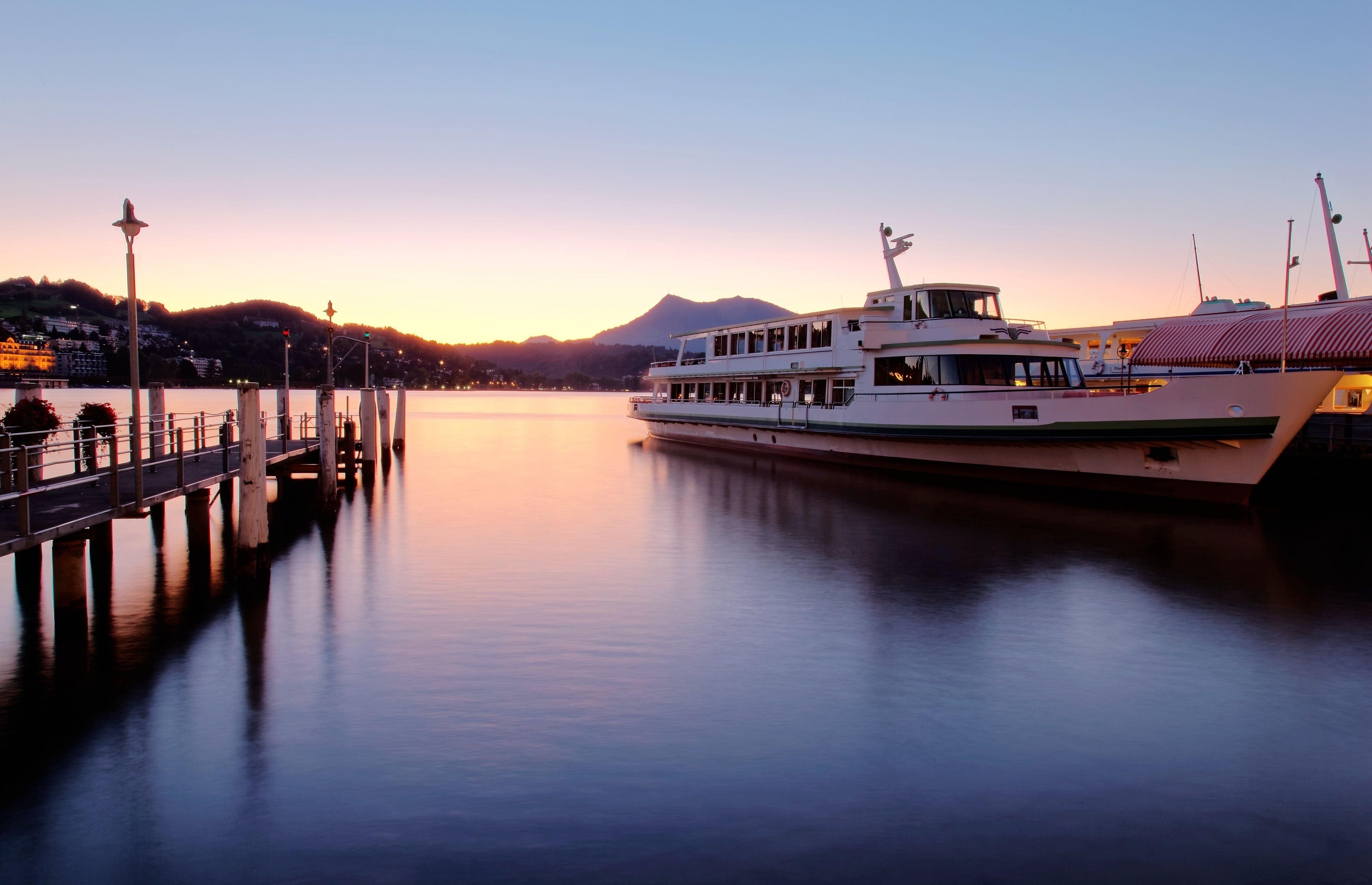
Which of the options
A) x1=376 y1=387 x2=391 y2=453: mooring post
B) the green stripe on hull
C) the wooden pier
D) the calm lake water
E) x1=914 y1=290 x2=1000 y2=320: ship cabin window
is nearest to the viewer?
the calm lake water

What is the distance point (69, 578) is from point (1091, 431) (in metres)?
24.1

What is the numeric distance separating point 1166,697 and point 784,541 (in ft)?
37.6

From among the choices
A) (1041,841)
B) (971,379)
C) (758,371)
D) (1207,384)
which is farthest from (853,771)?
(758,371)

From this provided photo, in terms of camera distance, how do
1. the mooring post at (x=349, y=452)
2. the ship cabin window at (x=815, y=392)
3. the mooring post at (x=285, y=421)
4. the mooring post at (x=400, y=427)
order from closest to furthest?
the mooring post at (x=285, y=421)
the mooring post at (x=349, y=452)
the ship cabin window at (x=815, y=392)
the mooring post at (x=400, y=427)

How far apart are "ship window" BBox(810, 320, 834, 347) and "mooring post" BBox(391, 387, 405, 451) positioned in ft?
79.0

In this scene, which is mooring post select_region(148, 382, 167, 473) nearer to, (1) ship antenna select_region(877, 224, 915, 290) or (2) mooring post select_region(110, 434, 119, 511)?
(2) mooring post select_region(110, 434, 119, 511)

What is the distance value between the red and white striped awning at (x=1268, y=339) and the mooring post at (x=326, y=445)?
29.9 meters

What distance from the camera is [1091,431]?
2509cm

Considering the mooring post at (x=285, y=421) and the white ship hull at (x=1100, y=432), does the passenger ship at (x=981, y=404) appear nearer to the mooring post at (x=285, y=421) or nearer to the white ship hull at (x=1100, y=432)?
the white ship hull at (x=1100, y=432)

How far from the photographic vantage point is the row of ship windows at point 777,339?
121ft

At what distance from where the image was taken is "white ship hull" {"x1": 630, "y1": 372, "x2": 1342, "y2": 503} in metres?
22.1

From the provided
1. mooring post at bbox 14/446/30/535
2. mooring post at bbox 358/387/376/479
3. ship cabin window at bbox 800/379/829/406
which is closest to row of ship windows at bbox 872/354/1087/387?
ship cabin window at bbox 800/379/829/406

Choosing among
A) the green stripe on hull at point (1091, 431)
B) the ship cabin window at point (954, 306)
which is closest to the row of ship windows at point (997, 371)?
the green stripe on hull at point (1091, 431)

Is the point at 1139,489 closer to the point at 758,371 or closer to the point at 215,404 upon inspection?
the point at 758,371
